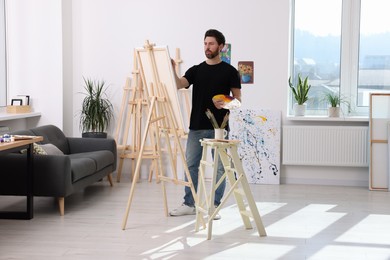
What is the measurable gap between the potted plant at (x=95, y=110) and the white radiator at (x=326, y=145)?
2281mm

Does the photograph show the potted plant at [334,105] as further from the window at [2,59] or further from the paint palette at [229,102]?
the window at [2,59]

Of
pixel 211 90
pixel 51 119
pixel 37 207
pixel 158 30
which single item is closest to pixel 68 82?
pixel 51 119

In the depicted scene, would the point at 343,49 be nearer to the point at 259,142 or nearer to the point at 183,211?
the point at 259,142

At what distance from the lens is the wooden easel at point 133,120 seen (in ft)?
25.9

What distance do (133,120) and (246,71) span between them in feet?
5.09

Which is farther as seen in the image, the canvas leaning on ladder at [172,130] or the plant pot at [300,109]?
the plant pot at [300,109]

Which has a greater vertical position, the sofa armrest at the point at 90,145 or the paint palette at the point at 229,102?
the paint palette at the point at 229,102

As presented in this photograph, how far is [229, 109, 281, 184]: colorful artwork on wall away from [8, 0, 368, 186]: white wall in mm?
158

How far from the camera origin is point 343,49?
25.8ft

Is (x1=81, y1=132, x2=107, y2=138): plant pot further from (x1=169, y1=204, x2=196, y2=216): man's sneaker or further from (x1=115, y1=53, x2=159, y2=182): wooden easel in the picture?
(x1=169, y1=204, x2=196, y2=216): man's sneaker

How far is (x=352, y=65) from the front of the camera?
7867 mm

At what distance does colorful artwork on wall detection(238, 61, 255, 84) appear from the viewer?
7859mm

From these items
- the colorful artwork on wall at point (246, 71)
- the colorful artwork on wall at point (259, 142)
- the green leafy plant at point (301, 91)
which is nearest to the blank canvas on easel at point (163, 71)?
the colorful artwork on wall at point (259, 142)

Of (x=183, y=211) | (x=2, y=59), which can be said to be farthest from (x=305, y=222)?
(x=2, y=59)
